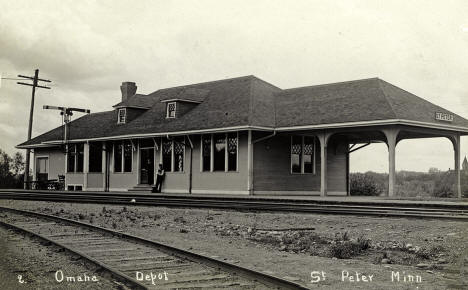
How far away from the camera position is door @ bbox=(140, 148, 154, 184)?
30.1 metres

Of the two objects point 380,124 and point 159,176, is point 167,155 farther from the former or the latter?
point 380,124

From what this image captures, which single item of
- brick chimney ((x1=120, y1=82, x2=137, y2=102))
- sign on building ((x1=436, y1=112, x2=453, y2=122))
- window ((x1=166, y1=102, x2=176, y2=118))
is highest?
brick chimney ((x1=120, y1=82, x2=137, y2=102))

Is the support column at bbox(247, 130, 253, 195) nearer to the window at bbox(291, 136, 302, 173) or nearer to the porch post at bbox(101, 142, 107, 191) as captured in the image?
the window at bbox(291, 136, 302, 173)

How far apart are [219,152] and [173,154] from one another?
3.39m

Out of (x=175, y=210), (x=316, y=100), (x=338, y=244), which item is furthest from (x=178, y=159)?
(x=338, y=244)

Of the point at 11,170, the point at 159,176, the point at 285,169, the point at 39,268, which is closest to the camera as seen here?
the point at 39,268

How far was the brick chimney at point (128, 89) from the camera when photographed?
38.2 m

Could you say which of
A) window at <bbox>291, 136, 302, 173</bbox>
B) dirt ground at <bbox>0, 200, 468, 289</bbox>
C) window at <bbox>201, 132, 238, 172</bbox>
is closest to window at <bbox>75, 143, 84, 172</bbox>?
window at <bbox>201, 132, 238, 172</bbox>

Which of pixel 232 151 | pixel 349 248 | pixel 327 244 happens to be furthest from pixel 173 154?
pixel 349 248

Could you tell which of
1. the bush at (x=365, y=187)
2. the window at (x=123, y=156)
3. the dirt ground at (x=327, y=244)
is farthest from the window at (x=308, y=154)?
the dirt ground at (x=327, y=244)

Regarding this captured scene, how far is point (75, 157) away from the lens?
35844 millimetres

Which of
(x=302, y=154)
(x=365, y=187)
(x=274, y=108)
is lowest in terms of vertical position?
(x=365, y=187)

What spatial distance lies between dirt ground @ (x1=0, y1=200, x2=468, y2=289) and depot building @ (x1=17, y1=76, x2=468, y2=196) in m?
8.90

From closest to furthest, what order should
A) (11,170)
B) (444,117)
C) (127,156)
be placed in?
(444,117)
(127,156)
(11,170)
